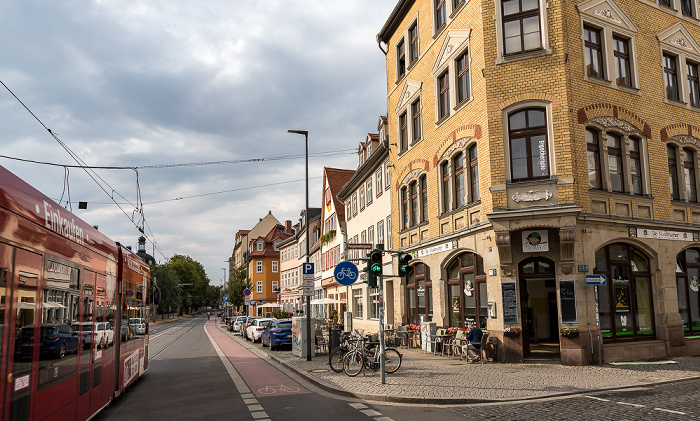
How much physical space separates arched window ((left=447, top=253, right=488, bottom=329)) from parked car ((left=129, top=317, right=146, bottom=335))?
10.5 metres

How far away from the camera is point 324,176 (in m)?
47.0

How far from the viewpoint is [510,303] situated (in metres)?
16.3

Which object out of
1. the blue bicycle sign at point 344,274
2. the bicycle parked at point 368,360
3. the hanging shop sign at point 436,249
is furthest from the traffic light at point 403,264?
the hanging shop sign at point 436,249

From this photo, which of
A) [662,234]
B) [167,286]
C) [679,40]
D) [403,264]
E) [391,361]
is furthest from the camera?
[167,286]

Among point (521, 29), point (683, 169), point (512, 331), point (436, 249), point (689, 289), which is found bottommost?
point (512, 331)

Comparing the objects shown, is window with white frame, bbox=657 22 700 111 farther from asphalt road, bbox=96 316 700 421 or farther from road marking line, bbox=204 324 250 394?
road marking line, bbox=204 324 250 394

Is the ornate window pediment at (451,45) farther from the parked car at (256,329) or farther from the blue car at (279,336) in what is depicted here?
the parked car at (256,329)

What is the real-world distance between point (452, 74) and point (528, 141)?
15.4ft

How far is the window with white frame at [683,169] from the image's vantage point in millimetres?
19312

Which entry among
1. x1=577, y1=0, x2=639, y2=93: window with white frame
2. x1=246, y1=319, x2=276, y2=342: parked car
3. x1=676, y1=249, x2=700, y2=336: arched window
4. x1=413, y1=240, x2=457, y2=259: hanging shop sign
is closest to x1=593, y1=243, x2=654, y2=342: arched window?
x1=676, y1=249, x2=700, y2=336: arched window

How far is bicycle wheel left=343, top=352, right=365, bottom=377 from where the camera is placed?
1431 centimetres

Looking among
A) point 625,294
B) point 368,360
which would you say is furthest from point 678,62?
point 368,360

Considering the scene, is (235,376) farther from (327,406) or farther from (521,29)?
(521,29)

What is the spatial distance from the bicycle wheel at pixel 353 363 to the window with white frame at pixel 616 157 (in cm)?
878
